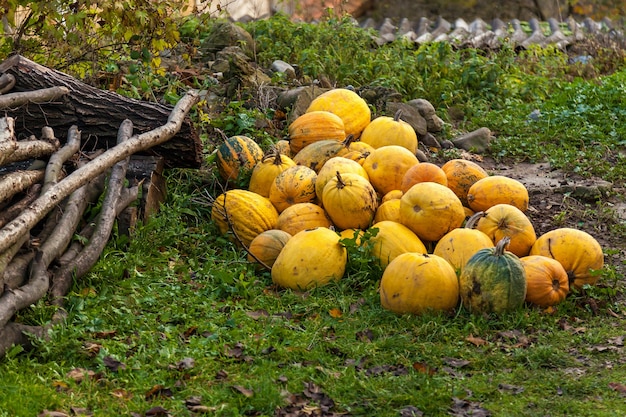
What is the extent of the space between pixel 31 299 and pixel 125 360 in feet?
2.46

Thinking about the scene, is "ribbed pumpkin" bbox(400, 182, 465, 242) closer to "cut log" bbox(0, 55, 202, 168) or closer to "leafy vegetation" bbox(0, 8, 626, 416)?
"leafy vegetation" bbox(0, 8, 626, 416)

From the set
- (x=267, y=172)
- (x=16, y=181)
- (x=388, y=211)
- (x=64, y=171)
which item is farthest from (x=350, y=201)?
(x=16, y=181)

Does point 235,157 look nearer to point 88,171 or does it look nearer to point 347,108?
point 347,108

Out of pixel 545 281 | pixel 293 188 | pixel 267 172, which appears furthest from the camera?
pixel 267 172

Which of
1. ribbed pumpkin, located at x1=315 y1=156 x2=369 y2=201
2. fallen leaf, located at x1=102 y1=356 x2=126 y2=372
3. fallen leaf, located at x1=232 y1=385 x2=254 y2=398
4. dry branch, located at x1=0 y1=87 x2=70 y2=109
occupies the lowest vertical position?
fallen leaf, located at x1=102 y1=356 x2=126 y2=372

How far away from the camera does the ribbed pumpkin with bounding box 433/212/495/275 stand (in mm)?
5902

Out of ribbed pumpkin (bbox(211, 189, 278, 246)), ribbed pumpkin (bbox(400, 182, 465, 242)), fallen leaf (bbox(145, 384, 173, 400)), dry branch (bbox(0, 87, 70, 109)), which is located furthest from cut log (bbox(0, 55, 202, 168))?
fallen leaf (bbox(145, 384, 173, 400))

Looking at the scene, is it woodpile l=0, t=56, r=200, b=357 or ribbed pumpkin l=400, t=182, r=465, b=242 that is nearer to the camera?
woodpile l=0, t=56, r=200, b=357

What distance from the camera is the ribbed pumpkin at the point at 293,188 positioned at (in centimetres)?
679

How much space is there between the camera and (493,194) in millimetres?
6617

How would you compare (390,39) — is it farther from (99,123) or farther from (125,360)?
(125,360)

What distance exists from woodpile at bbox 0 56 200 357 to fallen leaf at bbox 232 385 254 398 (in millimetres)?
1244

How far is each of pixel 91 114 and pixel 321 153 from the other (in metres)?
1.85

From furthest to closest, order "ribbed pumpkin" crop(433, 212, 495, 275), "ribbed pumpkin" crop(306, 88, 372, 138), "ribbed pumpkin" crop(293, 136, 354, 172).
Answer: "ribbed pumpkin" crop(306, 88, 372, 138)
"ribbed pumpkin" crop(293, 136, 354, 172)
"ribbed pumpkin" crop(433, 212, 495, 275)
